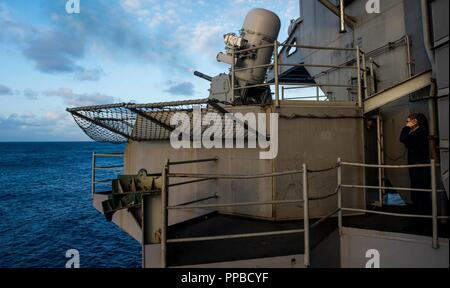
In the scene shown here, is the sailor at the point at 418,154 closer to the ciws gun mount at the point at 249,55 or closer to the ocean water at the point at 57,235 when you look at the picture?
the ciws gun mount at the point at 249,55

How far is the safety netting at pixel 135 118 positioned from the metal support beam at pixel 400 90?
10.7ft

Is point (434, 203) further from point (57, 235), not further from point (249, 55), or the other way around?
point (57, 235)

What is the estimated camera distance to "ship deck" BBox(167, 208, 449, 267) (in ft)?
13.8

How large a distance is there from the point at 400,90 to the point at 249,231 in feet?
13.3

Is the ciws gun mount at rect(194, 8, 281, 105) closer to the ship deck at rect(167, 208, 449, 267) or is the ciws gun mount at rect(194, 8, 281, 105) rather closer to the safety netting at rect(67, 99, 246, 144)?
the safety netting at rect(67, 99, 246, 144)

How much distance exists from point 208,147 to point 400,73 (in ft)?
17.2

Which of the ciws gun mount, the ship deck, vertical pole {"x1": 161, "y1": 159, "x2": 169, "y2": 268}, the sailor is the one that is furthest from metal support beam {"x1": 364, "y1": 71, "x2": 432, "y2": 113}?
vertical pole {"x1": 161, "y1": 159, "x2": 169, "y2": 268}

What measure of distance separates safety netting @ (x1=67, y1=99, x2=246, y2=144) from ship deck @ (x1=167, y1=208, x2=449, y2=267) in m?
2.21

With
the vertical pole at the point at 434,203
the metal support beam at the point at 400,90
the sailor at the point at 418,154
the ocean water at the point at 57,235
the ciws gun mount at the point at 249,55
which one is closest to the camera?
the vertical pole at the point at 434,203

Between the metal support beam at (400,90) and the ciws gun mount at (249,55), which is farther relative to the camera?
the ciws gun mount at (249,55)

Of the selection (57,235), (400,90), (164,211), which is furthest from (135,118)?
(57,235)

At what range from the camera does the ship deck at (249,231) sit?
4191 millimetres

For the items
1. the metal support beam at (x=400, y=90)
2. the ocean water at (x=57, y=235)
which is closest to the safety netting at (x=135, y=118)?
the metal support beam at (x=400, y=90)
